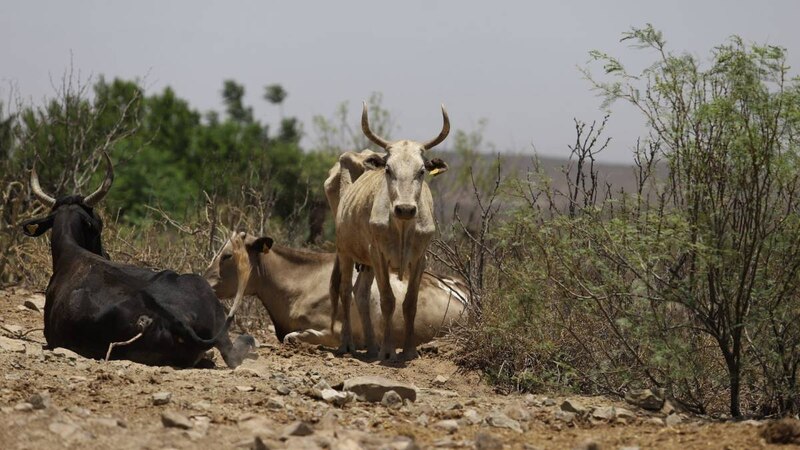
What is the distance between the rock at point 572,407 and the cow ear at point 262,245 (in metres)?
5.66

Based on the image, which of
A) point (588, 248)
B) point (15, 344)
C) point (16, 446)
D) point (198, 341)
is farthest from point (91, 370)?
point (588, 248)

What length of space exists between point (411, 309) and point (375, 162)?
1.41m

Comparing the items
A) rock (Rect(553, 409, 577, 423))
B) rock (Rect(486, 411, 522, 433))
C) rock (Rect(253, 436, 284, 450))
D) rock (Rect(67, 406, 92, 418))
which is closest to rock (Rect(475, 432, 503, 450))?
rock (Rect(486, 411, 522, 433))

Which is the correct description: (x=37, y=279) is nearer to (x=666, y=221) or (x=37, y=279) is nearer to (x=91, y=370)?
(x=91, y=370)

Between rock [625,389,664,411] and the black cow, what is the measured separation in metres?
3.40

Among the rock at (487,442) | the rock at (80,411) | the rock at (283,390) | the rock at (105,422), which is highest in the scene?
the rock at (487,442)

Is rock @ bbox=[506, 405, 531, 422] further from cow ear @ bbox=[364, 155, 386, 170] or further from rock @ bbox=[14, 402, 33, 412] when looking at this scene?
cow ear @ bbox=[364, 155, 386, 170]

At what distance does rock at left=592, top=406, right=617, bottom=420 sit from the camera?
8227 millimetres

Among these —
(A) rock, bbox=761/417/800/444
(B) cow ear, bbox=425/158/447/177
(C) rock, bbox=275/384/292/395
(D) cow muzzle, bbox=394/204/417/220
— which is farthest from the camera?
(B) cow ear, bbox=425/158/447/177

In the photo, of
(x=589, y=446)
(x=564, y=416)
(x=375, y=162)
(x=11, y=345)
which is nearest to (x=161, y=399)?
(x=564, y=416)

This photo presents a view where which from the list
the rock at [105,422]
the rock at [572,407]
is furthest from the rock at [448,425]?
the rock at [105,422]

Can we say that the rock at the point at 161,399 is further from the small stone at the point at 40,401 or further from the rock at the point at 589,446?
the rock at the point at 589,446

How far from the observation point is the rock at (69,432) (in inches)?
270

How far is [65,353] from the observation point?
10094 millimetres
